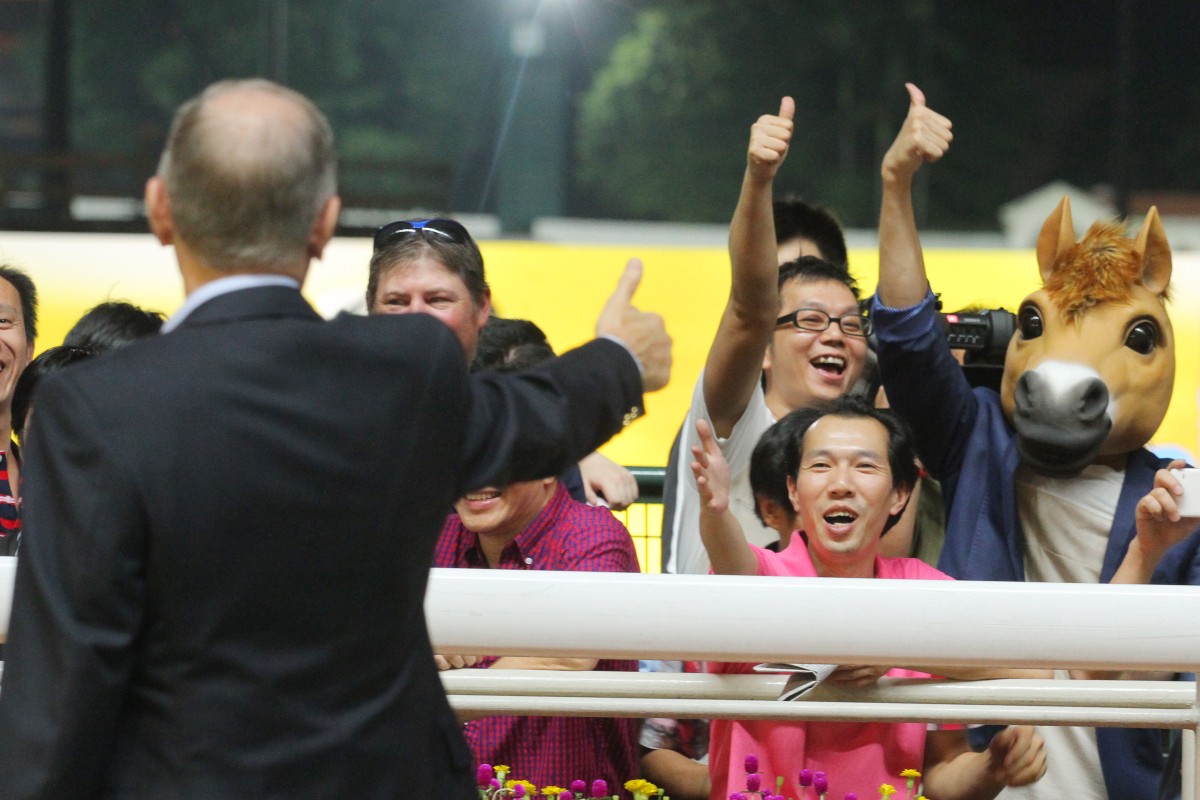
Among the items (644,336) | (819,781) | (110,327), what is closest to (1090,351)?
(819,781)

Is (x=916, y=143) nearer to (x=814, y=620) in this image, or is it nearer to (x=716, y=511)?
(x=716, y=511)

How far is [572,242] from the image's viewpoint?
8.35 meters

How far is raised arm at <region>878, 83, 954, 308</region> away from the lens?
8.68 feet

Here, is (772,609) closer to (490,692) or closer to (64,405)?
(490,692)

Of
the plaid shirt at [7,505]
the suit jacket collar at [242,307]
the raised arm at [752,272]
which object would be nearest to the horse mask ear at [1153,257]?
the raised arm at [752,272]

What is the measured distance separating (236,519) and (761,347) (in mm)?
1458

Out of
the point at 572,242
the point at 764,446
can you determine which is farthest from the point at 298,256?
the point at 572,242

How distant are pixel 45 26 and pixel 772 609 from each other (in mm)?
7482

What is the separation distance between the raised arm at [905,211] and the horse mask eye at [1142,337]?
394 millimetres

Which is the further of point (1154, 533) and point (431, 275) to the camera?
point (431, 275)

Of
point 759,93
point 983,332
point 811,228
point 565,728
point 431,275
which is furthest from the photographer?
point 759,93

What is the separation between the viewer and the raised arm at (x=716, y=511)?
221cm

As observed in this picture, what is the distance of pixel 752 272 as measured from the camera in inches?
101

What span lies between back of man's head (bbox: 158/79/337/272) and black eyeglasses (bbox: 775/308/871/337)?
1.69 meters
